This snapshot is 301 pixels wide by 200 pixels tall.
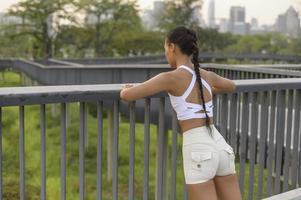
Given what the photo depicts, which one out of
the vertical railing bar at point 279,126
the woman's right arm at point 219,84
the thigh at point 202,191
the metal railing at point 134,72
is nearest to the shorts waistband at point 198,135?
the thigh at point 202,191

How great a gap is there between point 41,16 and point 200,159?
49159 millimetres

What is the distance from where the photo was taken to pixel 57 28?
172 ft

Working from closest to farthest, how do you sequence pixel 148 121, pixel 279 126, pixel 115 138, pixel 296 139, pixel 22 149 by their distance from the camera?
1. pixel 22 149
2. pixel 115 138
3. pixel 148 121
4. pixel 279 126
5. pixel 296 139

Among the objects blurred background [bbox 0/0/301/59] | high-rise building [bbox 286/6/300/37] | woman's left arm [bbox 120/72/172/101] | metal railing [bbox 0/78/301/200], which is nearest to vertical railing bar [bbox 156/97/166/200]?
metal railing [bbox 0/78/301/200]

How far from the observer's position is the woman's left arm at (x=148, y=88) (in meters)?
3.12

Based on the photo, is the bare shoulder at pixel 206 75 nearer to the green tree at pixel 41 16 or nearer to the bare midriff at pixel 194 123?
the bare midriff at pixel 194 123

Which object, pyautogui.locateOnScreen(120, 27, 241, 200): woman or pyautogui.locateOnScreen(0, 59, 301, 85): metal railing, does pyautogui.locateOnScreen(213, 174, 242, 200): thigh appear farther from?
pyautogui.locateOnScreen(0, 59, 301, 85): metal railing

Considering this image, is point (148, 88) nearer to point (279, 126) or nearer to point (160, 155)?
point (160, 155)

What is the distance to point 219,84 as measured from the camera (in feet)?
11.7

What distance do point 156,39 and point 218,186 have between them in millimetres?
62628

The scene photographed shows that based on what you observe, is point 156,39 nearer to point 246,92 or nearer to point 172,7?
Answer: point 172,7

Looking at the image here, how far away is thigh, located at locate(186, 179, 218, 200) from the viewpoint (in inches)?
125

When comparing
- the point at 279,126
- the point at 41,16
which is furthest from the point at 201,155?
the point at 41,16

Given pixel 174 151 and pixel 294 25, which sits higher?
pixel 294 25
